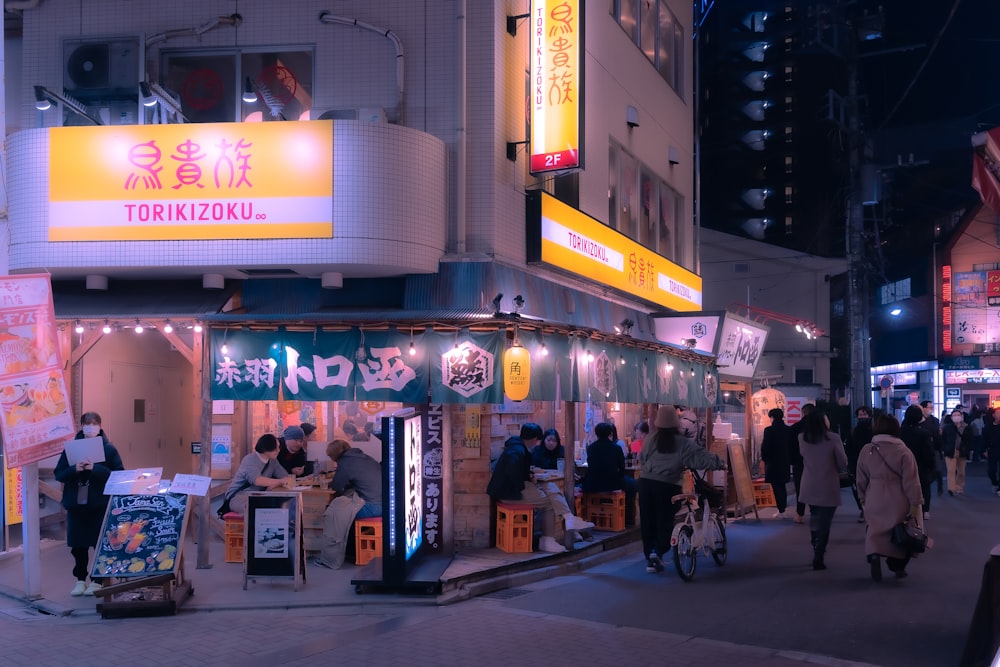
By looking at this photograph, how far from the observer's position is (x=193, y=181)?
38.3 feet

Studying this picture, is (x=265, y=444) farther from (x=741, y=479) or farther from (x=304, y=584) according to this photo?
(x=741, y=479)

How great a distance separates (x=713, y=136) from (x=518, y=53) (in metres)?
50.9

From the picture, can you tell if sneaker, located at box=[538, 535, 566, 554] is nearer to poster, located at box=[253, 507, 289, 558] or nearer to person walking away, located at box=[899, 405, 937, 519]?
poster, located at box=[253, 507, 289, 558]

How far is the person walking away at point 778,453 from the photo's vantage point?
53.9 ft

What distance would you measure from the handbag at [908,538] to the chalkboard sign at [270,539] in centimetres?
680

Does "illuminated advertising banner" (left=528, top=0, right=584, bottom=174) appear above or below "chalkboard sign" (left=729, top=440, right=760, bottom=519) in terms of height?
above

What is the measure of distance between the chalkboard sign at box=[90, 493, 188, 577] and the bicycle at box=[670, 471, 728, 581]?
18.7 feet

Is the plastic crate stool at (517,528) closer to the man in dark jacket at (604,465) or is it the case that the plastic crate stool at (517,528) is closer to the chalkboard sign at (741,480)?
the man in dark jacket at (604,465)

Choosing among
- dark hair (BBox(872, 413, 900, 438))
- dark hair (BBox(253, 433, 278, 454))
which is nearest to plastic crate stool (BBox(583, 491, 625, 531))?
dark hair (BBox(872, 413, 900, 438))

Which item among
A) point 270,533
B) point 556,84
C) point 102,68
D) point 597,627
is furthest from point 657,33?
point 597,627

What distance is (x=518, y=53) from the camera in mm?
13773

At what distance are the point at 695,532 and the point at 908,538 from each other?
2.39 m

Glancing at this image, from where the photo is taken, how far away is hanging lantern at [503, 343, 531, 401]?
11273 mm

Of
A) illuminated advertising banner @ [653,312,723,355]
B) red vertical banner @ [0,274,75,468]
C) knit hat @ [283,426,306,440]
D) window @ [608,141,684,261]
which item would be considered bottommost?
knit hat @ [283,426,306,440]
